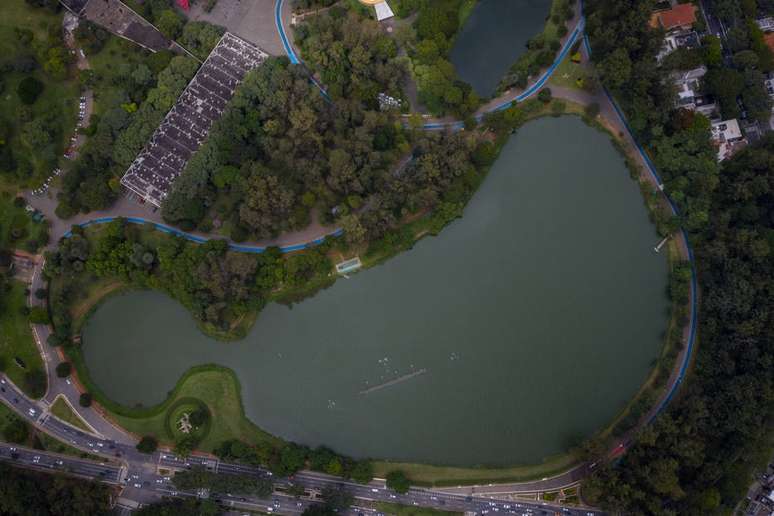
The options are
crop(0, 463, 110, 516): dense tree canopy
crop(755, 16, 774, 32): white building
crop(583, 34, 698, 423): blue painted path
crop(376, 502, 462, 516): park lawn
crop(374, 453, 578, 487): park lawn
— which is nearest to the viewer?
crop(0, 463, 110, 516): dense tree canopy

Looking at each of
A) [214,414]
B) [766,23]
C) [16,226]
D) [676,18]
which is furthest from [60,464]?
[766,23]

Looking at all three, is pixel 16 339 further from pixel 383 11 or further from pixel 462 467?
pixel 383 11

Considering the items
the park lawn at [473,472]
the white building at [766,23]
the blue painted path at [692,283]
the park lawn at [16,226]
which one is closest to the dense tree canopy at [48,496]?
the park lawn at [16,226]

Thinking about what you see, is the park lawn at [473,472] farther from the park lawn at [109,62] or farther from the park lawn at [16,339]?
the park lawn at [109,62]

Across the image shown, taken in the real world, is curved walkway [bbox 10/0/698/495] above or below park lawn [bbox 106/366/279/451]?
above

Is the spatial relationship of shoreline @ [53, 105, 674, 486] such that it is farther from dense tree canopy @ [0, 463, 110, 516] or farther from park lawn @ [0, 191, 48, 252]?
park lawn @ [0, 191, 48, 252]

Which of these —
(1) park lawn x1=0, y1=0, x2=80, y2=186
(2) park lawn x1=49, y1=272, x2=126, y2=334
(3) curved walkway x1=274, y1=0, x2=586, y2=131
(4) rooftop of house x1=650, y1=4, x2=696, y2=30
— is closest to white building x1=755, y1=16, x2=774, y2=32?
(4) rooftop of house x1=650, y1=4, x2=696, y2=30
